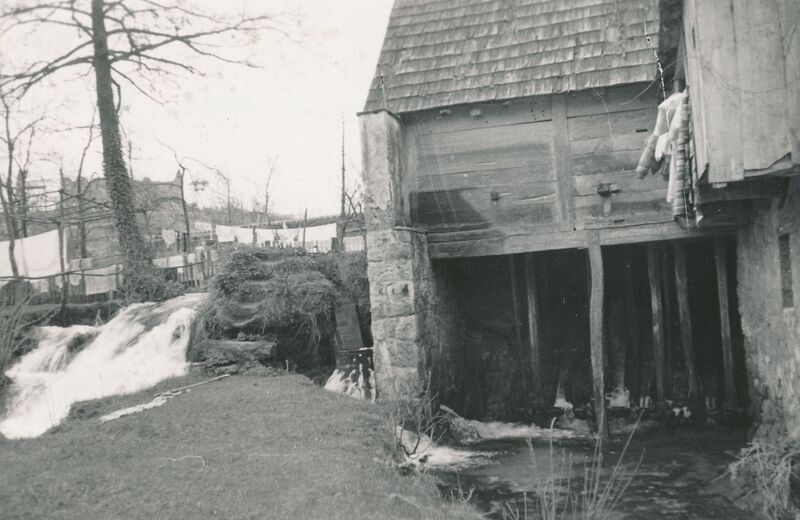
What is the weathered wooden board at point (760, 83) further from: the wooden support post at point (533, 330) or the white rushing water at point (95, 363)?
the white rushing water at point (95, 363)

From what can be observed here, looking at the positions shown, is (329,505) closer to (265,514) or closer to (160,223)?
(265,514)

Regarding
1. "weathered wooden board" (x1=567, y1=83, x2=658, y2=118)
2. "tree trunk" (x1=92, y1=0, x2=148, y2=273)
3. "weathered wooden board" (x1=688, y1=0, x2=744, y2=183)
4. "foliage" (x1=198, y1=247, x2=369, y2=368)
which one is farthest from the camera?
"tree trunk" (x1=92, y1=0, x2=148, y2=273)

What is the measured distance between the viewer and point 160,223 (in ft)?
111

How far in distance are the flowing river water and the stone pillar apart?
5.57ft

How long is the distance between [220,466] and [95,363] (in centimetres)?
684

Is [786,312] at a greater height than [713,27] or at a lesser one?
lesser

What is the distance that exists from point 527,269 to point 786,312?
4.64 metres

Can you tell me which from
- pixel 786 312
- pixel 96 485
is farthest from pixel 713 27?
pixel 96 485

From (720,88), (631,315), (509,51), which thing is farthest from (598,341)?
(720,88)

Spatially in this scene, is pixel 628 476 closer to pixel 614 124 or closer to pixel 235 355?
pixel 614 124

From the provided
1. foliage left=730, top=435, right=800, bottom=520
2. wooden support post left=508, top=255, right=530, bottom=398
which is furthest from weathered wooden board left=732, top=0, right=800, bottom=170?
wooden support post left=508, top=255, right=530, bottom=398

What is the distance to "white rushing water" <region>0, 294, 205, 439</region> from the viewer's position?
10.8 meters

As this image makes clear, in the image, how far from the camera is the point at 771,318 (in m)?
7.79

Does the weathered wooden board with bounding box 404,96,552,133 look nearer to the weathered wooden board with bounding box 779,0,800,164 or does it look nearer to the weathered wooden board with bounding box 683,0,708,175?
the weathered wooden board with bounding box 683,0,708,175
